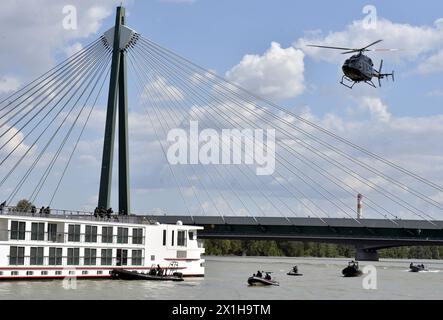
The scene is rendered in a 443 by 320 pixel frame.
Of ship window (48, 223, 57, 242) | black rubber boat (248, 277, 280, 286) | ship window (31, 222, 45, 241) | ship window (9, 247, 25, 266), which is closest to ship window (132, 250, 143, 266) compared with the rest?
ship window (48, 223, 57, 242)

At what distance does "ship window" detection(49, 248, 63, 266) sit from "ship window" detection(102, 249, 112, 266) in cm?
417

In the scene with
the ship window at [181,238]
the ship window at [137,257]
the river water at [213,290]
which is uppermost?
the ship window at [181,238]

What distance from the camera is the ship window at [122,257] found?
6712 centimetres

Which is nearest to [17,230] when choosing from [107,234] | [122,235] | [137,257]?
[107,234]

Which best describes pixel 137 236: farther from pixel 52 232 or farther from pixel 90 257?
pixel 52 232

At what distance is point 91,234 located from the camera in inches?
2554

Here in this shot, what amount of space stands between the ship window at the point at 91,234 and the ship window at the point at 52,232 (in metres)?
2.84

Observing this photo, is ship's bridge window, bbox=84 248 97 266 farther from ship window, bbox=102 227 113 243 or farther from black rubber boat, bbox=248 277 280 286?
black rubber boat, bbox=248 277 280 286

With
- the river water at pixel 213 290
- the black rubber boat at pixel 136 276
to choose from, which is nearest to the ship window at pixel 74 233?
the river water at pixel 213 290

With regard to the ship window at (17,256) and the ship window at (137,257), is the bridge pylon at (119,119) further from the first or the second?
the ship window at (17,256)

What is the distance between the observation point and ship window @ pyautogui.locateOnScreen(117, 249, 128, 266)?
67125 mm
